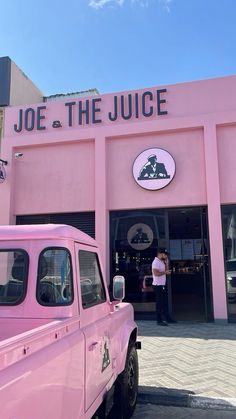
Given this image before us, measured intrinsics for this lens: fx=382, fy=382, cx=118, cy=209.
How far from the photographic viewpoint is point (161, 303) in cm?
905

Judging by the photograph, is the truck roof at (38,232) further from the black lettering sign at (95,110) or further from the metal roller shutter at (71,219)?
the black lettering sign at (95,110)

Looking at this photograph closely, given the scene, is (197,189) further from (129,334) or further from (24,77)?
(24,77)

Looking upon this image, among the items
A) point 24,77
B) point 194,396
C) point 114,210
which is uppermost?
point 24,77

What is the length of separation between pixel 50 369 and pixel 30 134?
953 centimetres

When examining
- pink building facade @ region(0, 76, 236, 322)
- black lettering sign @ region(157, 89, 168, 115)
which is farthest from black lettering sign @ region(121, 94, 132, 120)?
black lettering sign @ region(157, 89, 168, 115)

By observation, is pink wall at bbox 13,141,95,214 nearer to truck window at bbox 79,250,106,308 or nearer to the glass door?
the glass door

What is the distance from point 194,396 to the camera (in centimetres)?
464

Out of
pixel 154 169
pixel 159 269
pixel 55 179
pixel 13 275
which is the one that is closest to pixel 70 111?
pixel 55 179

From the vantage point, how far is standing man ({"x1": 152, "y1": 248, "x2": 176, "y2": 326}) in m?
8.92

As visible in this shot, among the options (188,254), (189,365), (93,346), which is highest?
(188,254)

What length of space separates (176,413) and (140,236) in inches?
228

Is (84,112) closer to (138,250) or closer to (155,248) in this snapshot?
(138,250)

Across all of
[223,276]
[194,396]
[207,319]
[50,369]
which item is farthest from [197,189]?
[50,369]

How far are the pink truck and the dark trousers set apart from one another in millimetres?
5136
